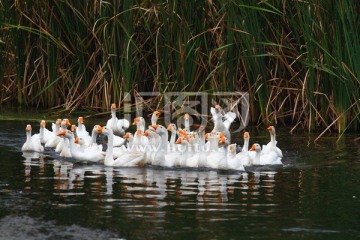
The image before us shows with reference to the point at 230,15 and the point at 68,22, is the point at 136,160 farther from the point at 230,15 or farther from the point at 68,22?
the point at 68,22

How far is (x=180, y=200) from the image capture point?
37.7 feet

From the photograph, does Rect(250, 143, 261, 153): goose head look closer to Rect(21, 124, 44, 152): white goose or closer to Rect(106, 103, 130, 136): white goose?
Rect(21, 124, 44, 152): white goose

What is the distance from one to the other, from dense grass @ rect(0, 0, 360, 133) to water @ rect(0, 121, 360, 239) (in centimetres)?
181

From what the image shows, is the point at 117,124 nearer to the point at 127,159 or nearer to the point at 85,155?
the point at 85,155

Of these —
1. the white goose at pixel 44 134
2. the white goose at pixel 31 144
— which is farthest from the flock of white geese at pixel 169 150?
the white goose at pixel 44 134

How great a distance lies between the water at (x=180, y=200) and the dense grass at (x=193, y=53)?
1.81 m

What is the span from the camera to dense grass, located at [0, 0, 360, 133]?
652 inches

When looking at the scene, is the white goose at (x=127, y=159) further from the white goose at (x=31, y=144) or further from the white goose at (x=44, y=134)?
the white goose at (x=44, y=134)

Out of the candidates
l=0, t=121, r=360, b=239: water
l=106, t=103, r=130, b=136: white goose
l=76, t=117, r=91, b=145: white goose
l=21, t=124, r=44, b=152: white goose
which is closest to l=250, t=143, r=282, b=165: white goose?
l=0, t=121, r=360, b=239: water

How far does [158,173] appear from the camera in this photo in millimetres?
13984

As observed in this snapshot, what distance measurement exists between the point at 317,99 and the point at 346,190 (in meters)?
5.64

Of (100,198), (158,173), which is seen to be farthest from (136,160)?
(100,198)

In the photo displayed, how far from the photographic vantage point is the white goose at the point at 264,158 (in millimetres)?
14680

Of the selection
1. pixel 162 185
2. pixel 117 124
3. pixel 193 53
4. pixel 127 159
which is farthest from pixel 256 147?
pixel 117 124
